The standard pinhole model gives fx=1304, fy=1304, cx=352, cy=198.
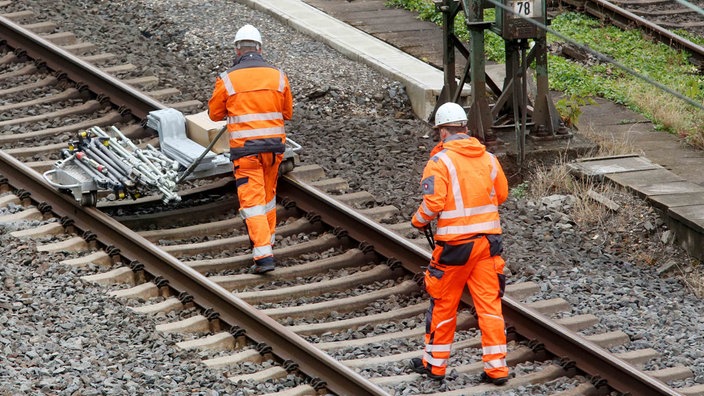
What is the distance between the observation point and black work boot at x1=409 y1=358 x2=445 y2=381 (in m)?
8.45

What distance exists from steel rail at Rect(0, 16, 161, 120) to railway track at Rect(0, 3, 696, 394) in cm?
96

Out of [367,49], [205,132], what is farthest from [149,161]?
[367,49]

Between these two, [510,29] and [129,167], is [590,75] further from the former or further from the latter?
[129,167]

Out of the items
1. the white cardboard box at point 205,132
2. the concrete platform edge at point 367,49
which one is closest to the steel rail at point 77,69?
the white cardboard box at point 205,132

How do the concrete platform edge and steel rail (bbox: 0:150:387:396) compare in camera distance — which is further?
the concrete platform edge

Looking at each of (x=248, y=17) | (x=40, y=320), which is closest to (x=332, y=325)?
(x=40, y=320)

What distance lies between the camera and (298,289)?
9812 millimetres

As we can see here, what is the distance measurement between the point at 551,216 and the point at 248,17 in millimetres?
5409

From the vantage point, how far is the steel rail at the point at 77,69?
12.6 m

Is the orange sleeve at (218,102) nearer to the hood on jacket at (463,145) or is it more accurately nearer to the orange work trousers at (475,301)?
the hood on jacket at (463,145)

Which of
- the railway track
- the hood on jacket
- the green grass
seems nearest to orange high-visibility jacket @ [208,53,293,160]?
the railway track

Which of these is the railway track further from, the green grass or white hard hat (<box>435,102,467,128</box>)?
the green grass

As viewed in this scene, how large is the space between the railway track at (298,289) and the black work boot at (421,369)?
7 cm

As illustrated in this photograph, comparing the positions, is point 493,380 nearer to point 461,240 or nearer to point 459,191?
point 461,240
